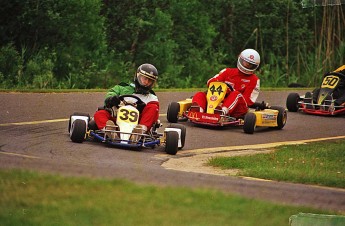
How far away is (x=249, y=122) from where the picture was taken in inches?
599

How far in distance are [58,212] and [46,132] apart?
8518mm

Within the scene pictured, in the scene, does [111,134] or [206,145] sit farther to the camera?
[206,145]

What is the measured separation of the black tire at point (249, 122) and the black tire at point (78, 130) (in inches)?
144

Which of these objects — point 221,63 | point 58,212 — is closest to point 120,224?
point 58,212

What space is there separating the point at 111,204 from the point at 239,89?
Answer: 11.0 meters

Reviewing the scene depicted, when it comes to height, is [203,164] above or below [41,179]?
below

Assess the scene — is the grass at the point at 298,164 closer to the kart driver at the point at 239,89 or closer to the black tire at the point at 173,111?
the kart driver at the point at 239,89

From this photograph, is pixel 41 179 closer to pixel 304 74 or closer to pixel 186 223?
pixel 186 223

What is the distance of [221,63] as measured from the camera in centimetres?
3234

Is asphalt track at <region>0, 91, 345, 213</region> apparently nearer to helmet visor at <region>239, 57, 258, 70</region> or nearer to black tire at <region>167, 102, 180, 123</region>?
black tire at <region>167, 102, 180, 123</region>

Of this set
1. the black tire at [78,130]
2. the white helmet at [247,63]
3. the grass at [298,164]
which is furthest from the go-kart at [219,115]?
the black tire at [78,130]

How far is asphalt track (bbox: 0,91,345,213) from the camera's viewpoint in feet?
19.0

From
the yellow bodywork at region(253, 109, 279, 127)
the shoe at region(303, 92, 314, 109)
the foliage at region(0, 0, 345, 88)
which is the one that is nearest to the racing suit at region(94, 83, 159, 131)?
the yellow bodywork at region(253, 109, 279, 127)

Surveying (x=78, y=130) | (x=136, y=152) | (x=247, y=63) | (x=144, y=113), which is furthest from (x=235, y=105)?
(x=78, y=130)
